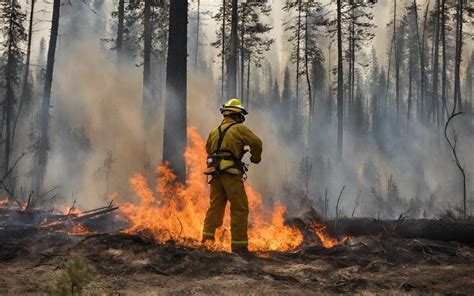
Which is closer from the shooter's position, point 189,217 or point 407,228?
point 407,228

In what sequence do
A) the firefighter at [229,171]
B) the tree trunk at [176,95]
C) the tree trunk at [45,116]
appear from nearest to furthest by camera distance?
Answer: 1. the firefighter at [229,171]
2. the tree trunk at [176,95]
3. the tree trunk at [45,116]

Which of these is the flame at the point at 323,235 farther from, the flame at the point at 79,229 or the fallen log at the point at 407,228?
the flame at the point at 79,229

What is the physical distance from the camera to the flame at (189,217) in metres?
7.39

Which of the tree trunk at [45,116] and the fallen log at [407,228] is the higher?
the tree trunk at [45,116]

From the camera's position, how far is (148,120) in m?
17.1

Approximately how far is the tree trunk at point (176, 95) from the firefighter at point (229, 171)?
1926 mm

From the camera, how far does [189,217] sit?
7.91m

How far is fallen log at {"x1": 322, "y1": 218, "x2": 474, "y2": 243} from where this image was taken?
6551 millimetres

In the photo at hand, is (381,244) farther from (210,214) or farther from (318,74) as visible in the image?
(318,74)

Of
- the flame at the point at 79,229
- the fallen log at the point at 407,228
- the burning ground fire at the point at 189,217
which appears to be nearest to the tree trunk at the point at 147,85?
the burning ground fire at the point at 189,217

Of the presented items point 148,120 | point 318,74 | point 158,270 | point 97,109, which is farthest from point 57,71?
point 318,74

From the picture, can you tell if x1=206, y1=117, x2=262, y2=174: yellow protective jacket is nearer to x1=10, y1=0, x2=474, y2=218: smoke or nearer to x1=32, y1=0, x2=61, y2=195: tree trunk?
x1=10, y1=0, x2=474, y2=218: smoke

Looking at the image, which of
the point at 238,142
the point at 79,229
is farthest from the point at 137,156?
the point at 238,142

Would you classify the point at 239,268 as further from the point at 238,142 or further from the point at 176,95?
the point at 176,95
